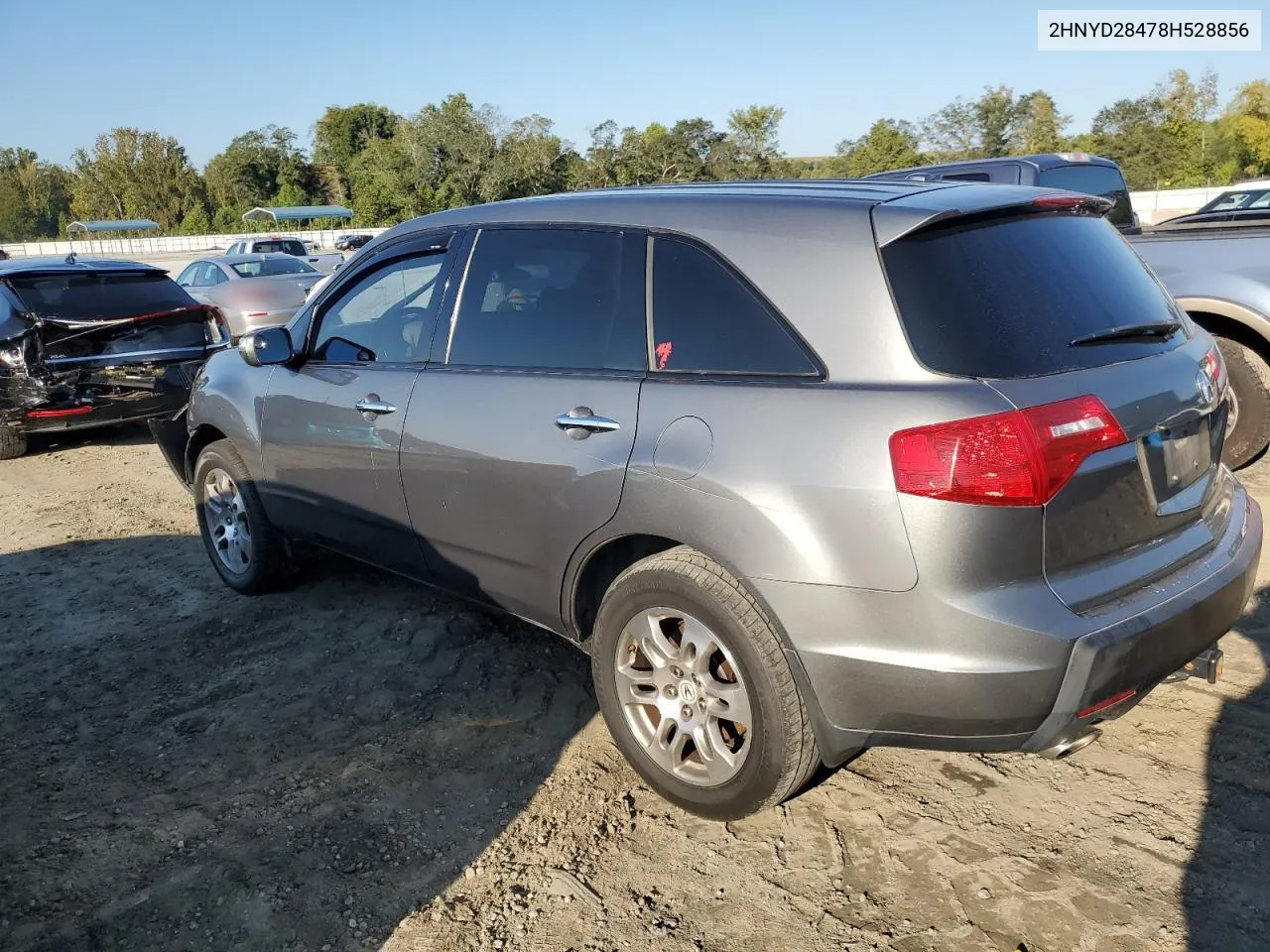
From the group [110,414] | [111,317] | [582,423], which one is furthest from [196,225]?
[582,423]

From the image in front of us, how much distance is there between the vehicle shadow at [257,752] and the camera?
2.67 m

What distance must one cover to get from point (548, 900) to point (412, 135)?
7366cm

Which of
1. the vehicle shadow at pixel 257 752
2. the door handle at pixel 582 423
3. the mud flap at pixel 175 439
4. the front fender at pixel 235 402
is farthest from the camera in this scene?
the mud flap at pixel 175 439

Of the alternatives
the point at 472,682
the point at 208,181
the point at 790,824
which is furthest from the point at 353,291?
the point at 208,181

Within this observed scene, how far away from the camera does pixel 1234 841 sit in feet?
8.79

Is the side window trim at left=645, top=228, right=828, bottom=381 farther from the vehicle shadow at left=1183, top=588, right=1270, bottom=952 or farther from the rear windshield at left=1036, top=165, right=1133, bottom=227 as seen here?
the rear windshield at left=1036, top=165, right=1133, bottom=227

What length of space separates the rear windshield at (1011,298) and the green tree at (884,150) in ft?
194

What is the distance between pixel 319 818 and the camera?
3.03 m

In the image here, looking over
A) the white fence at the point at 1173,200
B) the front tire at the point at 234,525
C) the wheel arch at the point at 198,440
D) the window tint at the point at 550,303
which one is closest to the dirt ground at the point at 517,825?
the front tire at the point at 234,525

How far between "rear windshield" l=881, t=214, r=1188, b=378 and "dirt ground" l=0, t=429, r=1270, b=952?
135 cm

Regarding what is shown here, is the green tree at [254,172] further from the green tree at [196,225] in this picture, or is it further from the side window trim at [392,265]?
the side window trim at [392,265]

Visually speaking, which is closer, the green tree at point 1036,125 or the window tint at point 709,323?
the window tint at point 709,323

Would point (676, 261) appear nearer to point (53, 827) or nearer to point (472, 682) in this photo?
point (472, 682)

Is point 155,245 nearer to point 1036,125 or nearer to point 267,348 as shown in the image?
point 1036,125
